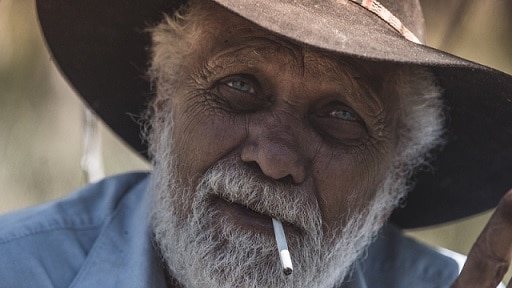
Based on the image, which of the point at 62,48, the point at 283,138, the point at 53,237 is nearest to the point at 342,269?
the point at 283,138

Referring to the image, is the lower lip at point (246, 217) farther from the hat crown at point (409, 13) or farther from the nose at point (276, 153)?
the hat crown at point (409, 13)

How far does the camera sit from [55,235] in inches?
87.5

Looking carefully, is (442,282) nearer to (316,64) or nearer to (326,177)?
(326,177)

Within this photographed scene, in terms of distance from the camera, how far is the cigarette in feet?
6.09

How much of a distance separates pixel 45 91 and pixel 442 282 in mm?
1741

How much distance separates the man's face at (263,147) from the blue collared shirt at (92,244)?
0.34ft

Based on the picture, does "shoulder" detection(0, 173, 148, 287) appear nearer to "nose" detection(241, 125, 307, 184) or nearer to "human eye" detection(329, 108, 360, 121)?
"nose" detection(241, 125, 307, 184)

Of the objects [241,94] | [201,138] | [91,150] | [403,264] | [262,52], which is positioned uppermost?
[262,52]

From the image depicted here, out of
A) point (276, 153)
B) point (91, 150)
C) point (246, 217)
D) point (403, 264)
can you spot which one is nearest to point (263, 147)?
point (276, 153)

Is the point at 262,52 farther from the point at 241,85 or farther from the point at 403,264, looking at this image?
the point at 403,264

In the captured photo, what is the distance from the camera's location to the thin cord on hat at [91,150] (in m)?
3.15

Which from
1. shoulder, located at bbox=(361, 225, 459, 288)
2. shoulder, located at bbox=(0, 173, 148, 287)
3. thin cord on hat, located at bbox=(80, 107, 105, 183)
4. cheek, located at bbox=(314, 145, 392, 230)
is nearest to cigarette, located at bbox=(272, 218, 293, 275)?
cheek, located at bbox=(314, 145, 392, 230)

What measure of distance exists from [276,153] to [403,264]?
868 millimetres

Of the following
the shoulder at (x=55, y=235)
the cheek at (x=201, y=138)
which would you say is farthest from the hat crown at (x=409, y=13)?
the shoulder at (x=55, y=235)
